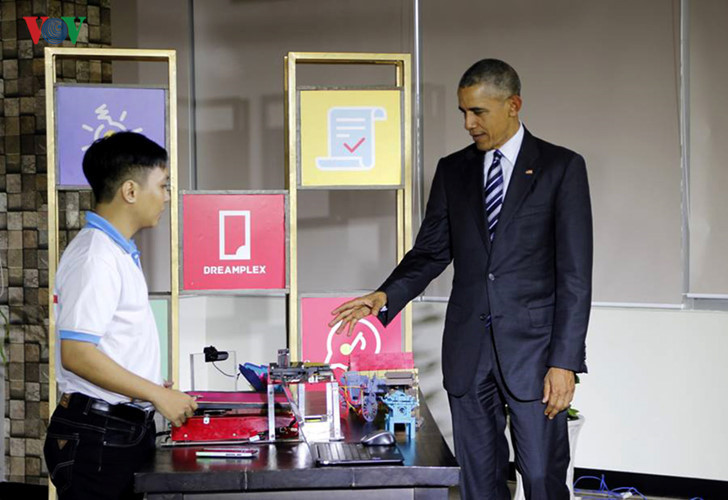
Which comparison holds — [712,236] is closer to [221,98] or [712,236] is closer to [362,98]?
[362,98]

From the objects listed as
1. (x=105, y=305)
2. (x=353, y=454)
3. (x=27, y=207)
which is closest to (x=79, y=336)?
(x=105, y=305)

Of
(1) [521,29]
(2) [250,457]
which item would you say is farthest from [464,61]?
(2) [250,457]

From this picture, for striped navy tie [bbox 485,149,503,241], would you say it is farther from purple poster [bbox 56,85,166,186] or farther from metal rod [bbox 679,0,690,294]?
metal rod [bbox 679,0,690,294]

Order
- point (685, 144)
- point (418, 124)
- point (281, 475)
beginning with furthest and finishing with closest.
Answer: point (418, 124), point (685, 144), point (281, 475)

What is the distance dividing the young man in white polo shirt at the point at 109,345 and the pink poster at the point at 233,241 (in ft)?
4.33

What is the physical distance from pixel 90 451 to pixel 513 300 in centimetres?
119

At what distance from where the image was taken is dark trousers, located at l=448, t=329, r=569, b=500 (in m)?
2.45

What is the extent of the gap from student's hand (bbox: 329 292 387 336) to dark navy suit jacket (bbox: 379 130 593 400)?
229mm

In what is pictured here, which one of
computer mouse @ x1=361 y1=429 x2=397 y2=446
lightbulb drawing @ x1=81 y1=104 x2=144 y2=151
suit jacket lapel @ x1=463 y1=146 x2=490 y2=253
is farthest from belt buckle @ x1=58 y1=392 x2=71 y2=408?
lightbulb drawing @ x1=81 y1=104 x2=144 y2=151

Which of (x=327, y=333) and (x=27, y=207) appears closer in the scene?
(x=327, y=333)

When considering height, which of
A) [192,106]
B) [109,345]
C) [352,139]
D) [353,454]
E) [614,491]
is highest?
[192,106]

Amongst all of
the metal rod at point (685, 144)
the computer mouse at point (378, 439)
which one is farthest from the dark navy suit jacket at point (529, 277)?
the metal rod at point (685, 144)

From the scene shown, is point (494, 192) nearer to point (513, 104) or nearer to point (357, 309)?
point (513, 104)

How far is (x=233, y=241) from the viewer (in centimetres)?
350
